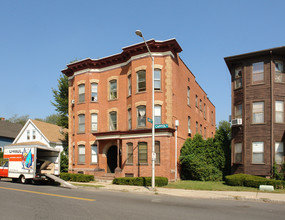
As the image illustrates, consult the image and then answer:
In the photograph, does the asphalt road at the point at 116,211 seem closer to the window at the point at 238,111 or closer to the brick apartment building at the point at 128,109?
the brick apartment building at the point at 128,109

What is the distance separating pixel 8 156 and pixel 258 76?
2157 cm

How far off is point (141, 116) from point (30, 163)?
9.99 m

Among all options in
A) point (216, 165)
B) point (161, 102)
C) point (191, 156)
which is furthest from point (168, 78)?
point (216, 165)

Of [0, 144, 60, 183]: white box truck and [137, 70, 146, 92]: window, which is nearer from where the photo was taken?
[0, 144, 60, 183]: white box truck

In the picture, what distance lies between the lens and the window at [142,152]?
25.1 m

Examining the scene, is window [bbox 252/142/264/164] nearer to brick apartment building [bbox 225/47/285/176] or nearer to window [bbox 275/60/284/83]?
brick apartment building [bbox 225/47/285/176]

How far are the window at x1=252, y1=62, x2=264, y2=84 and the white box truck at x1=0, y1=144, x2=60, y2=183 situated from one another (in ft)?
56.9

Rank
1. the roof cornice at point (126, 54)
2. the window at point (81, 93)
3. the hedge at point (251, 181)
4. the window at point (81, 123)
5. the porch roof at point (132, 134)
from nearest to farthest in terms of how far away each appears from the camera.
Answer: the hedge at point (251, 181) < the porch roof at point (132, 134) < the roof cornice at point (126, 54) < the window at point (81, 123) < the window at point (81, 93)

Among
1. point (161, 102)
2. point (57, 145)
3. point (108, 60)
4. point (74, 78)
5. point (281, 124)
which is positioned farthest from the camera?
point (57, 145)

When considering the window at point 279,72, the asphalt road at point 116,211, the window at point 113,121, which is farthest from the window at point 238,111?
the asphalt road at point 116,211

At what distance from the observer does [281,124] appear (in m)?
22.4

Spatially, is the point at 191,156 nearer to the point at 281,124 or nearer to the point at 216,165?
the point at 216,165

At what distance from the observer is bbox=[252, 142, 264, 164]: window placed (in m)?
22.7

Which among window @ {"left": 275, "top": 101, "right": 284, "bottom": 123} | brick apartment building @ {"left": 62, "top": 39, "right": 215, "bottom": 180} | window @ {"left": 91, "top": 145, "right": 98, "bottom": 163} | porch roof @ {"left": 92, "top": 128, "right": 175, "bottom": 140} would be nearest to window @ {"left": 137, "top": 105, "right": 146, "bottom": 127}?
brick apartment building @ {"left": 62, "top": 39, "right": 215, "bottom": 180}
